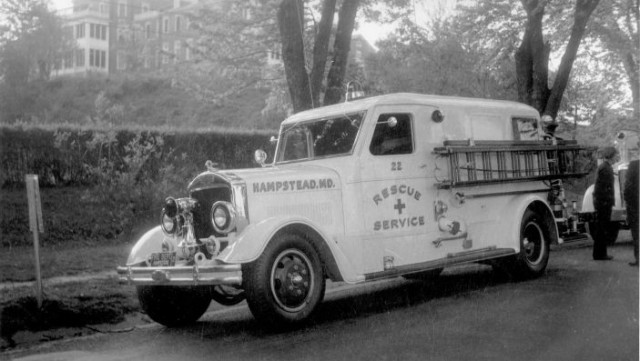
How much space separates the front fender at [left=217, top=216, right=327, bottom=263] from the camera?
6768 millimetres

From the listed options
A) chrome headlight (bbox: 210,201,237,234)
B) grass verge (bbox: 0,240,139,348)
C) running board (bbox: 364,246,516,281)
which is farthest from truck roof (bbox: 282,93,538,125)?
grass verge (bbox: 0,240,139,348)

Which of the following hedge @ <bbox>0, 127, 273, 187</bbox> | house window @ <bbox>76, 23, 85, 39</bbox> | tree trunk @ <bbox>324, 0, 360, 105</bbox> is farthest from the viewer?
house window @ <bbox>76, 23, 85, 39</bbox>

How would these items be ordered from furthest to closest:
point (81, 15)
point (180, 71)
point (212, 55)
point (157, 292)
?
1. point (81, 15)
2. point (180, 71)
3. point (212, 55)
4. point (157, 292)

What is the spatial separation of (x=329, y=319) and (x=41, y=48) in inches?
1560

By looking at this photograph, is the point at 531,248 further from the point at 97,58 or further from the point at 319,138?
the point at 97,58

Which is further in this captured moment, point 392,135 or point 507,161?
point 507,161

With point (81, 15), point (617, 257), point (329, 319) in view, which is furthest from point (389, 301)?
point (81, 15)

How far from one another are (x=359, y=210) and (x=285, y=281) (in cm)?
140

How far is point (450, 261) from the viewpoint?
29.0 feet

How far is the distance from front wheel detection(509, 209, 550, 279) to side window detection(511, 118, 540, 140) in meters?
1.18

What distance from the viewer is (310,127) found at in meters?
9.09

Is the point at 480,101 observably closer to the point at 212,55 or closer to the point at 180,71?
the point at 212,55

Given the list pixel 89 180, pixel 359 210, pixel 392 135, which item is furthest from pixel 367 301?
pixel 89 180

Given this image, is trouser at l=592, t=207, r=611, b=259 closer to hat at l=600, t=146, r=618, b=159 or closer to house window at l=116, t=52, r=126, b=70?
hat at l=600, t=146, r=618, b=159
